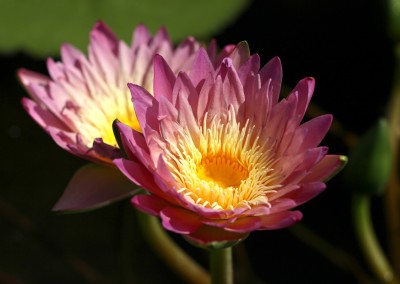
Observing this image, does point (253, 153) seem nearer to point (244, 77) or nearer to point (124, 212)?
point (244, 77)

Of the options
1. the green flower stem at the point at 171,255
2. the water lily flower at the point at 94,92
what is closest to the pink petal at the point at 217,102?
the water lily flower at the point at 94,92

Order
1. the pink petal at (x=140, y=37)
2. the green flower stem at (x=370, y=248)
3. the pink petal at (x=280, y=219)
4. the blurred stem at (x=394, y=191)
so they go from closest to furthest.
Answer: the pink petal at (x=280, y=219) → the pink petal at (x=140, y=37) → the green flower stem at (x=370, y=248) → the blurred stem at (x=394, y=191)

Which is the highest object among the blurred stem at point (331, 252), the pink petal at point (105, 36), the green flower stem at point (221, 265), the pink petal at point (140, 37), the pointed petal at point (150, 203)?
the pink petal at point (105, 36)

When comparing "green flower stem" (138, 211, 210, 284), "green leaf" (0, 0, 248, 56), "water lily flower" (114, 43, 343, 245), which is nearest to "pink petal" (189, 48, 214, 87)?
"water lily flower" (114, 43, 343, 245)

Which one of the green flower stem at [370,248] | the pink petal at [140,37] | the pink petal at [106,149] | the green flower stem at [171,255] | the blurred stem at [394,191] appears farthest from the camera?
the blurred stem at [394,191]

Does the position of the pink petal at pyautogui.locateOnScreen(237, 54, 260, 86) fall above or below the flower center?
above

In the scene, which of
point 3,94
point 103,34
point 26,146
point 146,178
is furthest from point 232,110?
point 3,94

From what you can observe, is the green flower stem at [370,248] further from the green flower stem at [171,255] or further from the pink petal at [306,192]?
the pink petal at [306,192]

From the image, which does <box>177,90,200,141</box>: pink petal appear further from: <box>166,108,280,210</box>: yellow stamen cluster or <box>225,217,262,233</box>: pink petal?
<box>225,217,262,233</box>: pink petal
